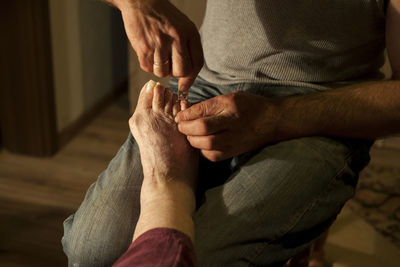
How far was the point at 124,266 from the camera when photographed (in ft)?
2.22

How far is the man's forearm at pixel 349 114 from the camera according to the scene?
32.6 inches

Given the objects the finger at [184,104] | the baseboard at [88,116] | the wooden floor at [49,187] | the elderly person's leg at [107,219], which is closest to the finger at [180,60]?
the finger at [184,104]

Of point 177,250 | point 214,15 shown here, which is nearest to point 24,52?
point 214,15

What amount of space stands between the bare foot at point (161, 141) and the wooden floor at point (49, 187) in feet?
2.22

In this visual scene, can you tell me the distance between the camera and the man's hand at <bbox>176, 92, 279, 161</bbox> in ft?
2.66

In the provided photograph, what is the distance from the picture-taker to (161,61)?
31.8 inches

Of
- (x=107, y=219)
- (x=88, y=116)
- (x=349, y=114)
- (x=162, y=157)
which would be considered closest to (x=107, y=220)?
(x=107, y=219)

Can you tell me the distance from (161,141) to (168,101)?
0.32 ft

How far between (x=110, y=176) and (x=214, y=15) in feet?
1.45

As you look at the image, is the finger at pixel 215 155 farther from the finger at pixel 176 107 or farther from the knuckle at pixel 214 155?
the finger at pixel 176 107

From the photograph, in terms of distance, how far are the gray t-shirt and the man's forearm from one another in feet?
0.37

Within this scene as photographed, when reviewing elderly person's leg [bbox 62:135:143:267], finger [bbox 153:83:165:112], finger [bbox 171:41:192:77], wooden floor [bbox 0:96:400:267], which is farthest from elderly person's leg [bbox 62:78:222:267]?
wooden floor [bbox 0:96:400:267]

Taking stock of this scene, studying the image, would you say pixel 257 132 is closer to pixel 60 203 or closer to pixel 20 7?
pixel 60 203

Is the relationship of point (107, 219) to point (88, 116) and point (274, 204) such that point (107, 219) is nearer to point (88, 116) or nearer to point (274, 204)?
point (274, 204)
